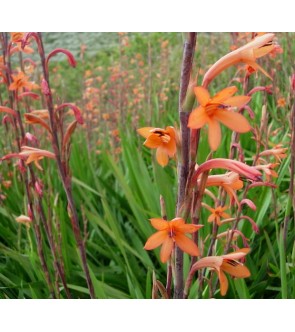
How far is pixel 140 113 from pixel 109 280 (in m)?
1.35

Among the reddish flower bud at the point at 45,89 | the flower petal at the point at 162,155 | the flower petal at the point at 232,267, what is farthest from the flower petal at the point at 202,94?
the reddish flower bud at the point at 45,89

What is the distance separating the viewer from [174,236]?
22.0 inches

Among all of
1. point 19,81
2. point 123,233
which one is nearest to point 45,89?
point 19,81

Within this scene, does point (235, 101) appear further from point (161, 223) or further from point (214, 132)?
point (161, 223)

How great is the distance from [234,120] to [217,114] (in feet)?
0.09

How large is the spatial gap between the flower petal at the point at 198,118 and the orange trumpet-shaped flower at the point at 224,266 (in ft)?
0.60

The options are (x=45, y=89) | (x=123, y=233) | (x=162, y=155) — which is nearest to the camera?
(x=162, y=155)

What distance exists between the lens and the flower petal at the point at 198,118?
0.49 metres

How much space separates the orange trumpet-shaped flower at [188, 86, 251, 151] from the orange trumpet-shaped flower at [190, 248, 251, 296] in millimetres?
155

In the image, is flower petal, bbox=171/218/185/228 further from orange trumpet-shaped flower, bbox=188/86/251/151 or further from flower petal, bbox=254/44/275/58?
flower petal, bbox=254/44/275/58

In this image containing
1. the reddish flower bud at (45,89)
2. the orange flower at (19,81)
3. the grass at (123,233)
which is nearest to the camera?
the reddish flower bud at (45,89)

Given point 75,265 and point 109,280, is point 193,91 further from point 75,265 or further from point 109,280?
point 75,265

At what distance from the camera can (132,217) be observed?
155cm

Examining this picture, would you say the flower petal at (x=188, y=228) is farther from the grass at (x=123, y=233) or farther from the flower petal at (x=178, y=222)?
the grass at (x=123, y=233)
